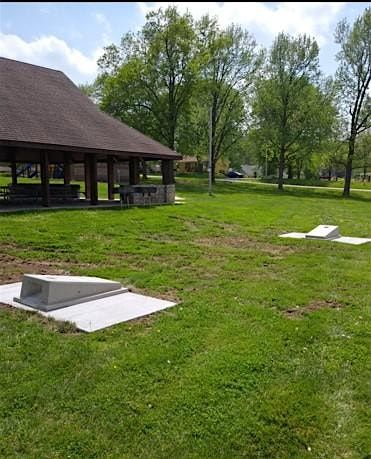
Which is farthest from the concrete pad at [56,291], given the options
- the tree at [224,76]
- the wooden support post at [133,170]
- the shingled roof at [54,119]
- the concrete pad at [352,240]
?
the tree at [224,76]

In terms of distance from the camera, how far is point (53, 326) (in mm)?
4125

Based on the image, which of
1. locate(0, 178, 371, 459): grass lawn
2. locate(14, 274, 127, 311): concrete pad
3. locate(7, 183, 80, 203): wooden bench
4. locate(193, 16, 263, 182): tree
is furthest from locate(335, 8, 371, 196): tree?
locate(14, 274, 127, 311): concrete pad

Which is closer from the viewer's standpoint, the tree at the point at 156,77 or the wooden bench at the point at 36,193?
the wooden bench at the point at 36,193

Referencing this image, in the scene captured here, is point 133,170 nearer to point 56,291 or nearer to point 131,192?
point 131,192

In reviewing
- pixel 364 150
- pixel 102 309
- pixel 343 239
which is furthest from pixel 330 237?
pixel 364 150

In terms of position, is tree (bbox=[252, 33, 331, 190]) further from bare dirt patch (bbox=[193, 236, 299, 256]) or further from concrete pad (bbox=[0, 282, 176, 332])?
concrete pad (bbox=[0, 282, 176, 332])

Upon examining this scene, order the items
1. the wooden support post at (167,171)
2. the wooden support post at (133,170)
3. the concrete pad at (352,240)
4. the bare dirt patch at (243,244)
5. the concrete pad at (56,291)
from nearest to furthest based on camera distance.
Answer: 1. the concrete pad at (56,291)
2. the bare dirt patch at (243,244)
3. the concrete pad at (352,240)
4. the wooden support post at (133,170)
5. the wooden support post at (167,171)

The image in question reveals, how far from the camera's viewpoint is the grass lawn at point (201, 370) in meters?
2.54

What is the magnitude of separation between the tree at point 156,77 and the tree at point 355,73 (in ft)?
32.6

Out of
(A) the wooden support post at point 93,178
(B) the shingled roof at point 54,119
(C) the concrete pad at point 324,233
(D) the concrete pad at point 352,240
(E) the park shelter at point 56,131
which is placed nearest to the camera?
(D) the concrete pad at point 352,240

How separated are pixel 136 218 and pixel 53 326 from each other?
7.48 metres

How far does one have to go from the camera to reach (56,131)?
13.0 metres

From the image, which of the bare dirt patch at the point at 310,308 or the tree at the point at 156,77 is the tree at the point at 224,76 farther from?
the bare dirt patch at the point at 310,308

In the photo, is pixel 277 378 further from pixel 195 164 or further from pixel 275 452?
pixel 195 164
